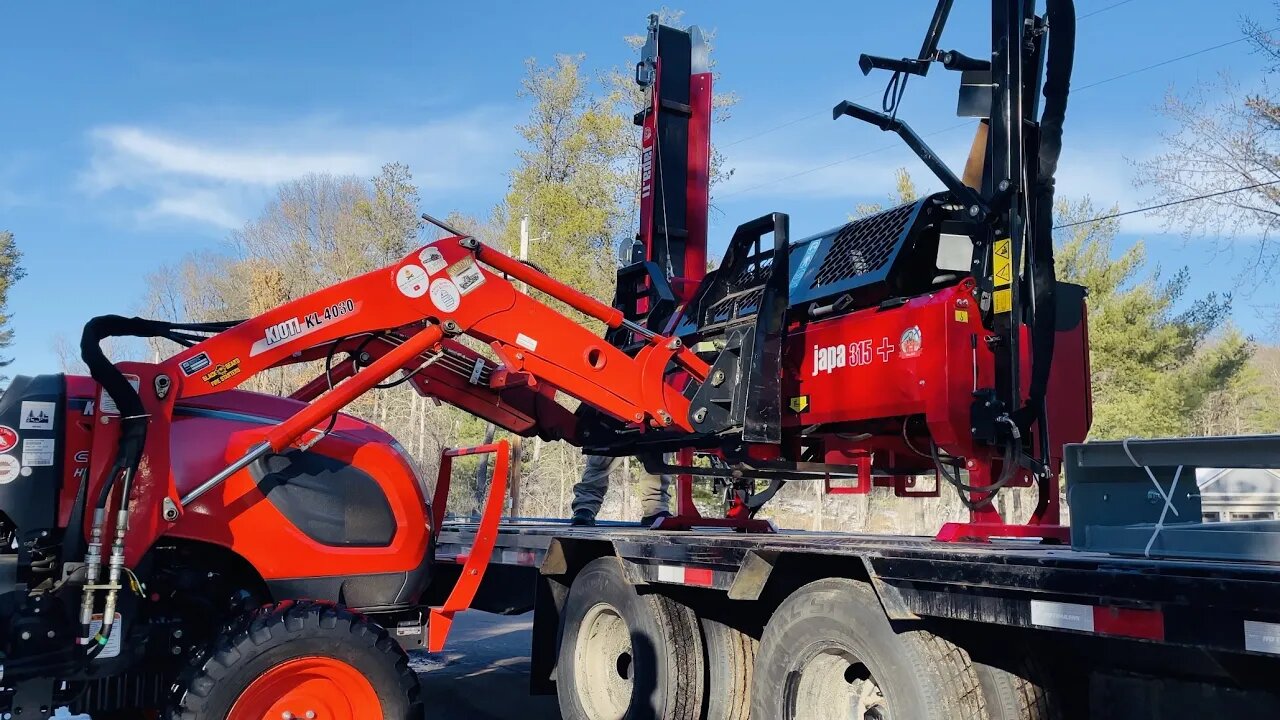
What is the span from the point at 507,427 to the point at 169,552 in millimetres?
2825

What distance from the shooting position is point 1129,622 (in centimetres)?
294

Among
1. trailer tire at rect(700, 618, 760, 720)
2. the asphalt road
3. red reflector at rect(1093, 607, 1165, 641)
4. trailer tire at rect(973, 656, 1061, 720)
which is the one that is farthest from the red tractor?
red reflector at rect(1093, 607, 1165, 641)

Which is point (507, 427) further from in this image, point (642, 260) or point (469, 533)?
point (642, 260)

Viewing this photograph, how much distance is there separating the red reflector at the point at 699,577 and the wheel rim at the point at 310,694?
1495 millimetres

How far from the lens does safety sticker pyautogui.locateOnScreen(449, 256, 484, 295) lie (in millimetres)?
5473

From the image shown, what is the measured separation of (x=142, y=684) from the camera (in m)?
4.70

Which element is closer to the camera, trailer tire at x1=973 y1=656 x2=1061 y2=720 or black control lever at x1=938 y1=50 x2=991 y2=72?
trailer tire at x1=973 y1=656 x2=1061 y2=720

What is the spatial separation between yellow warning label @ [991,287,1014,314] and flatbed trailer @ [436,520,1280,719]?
1738 millimetres

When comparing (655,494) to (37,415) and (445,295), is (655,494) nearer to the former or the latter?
(445,295)

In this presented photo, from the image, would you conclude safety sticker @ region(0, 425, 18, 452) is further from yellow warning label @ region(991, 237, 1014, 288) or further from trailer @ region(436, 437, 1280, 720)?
yellow warning label @ region(991, 237, 1014, 288)

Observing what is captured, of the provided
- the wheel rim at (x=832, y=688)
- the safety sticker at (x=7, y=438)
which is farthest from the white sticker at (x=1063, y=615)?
the safety sticker at (x=7, y=438)

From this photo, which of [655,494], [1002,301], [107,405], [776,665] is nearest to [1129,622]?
[776,665]

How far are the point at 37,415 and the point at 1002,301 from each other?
4.60 metres

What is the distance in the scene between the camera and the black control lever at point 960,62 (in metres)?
6.14
